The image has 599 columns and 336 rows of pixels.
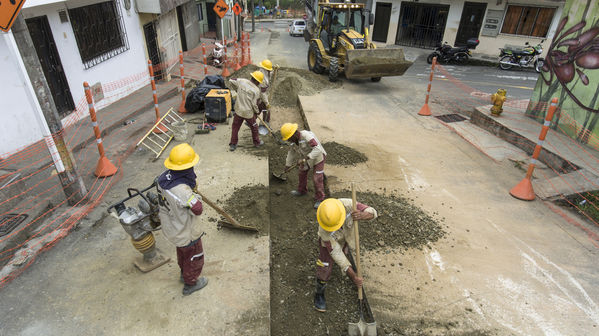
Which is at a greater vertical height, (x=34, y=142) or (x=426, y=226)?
(x=34, y=142)

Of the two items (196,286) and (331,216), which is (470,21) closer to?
(331,216)

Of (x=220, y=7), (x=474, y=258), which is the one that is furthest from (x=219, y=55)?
(x=474, y=258)

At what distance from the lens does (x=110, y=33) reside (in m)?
8.37

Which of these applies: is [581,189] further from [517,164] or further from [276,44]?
[276,44]

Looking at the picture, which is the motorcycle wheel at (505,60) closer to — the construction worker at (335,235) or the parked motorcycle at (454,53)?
the parked motorcycle at (454,53)

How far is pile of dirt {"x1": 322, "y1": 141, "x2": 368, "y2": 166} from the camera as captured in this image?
6751 millimetres

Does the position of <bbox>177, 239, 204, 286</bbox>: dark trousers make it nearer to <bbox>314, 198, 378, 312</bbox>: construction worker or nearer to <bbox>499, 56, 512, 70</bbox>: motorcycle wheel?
<bbox>314, 198, 378, 312</bbox>: construction worker

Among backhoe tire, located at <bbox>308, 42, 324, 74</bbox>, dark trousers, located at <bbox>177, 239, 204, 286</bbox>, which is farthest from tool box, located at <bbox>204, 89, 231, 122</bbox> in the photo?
backhoe tire, located at <bbox>308, 42, 324, 74</bbox>

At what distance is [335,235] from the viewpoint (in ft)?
11.7

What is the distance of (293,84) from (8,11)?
8.56 meters

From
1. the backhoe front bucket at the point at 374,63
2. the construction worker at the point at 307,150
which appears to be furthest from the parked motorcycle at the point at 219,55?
the construction worker at the point at 307,150

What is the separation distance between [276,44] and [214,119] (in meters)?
13.9

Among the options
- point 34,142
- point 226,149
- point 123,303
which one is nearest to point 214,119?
point 226,149

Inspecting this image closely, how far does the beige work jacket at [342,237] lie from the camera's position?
11.2ft
